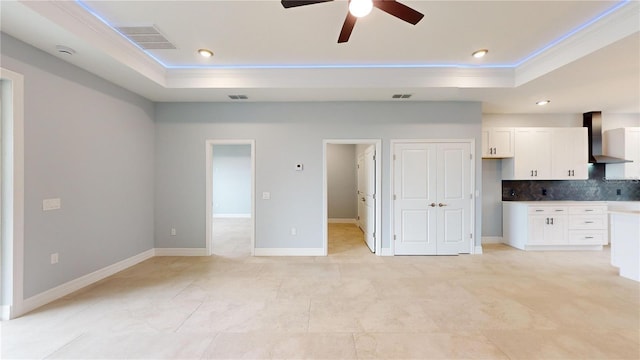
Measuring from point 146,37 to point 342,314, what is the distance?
12.3 ft

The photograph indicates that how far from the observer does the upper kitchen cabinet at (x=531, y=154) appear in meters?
5.05

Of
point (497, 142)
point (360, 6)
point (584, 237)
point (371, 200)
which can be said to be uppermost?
point (360, 6)

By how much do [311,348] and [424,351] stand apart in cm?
89

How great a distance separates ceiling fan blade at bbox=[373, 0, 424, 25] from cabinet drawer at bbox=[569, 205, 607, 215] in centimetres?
511

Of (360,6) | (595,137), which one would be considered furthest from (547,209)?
(360,6)

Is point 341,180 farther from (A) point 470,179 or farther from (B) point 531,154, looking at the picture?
(B) point 531,154

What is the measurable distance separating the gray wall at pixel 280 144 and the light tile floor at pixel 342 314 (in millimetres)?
708

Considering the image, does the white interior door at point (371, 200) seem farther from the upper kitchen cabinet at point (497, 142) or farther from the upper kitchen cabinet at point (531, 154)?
the upper kitchen cabinet at point (531, 154)

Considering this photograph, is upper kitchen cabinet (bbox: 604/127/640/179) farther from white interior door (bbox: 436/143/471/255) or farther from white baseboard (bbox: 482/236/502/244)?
white interior door (bbox: 436/143/471/255)

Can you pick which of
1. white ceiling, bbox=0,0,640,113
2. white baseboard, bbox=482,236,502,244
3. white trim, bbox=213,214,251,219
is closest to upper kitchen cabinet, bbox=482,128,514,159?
white ceiling, bbox=0,0,640,113

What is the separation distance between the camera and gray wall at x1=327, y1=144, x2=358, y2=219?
7914 millimetres

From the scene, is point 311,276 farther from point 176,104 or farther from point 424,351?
point 176,104

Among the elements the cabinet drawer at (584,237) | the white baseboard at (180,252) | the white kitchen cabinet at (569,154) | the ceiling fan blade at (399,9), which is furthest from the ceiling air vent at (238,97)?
the cabinet drawer at (584,237)

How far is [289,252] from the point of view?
4.54 metres
